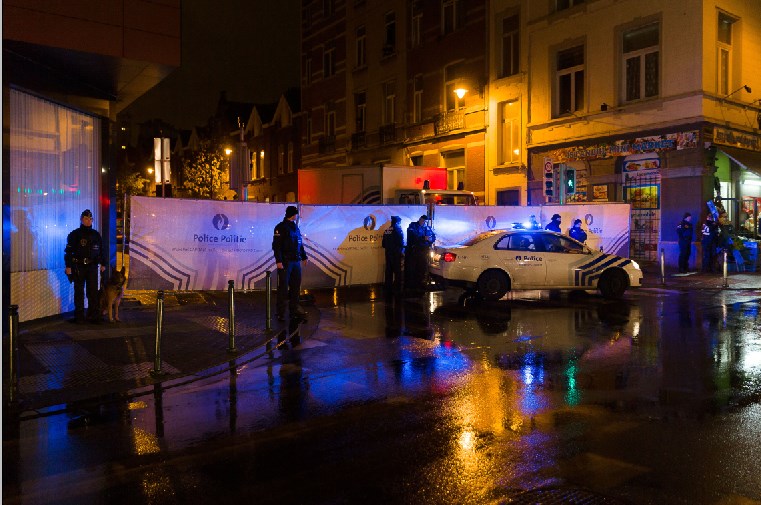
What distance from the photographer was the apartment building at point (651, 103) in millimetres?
20531

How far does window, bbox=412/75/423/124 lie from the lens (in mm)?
31250

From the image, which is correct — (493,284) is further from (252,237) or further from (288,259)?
(252,237)

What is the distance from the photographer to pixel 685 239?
2014 centimetres

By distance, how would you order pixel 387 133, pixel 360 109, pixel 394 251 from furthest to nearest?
pixel 360 109 → pixel 387 133 → pixel 394 251

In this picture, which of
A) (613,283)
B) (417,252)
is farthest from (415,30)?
(613,283)

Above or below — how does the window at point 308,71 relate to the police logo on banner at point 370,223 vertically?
above

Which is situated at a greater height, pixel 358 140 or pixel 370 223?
pixel 358 140

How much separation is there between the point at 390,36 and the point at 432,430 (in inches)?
1186

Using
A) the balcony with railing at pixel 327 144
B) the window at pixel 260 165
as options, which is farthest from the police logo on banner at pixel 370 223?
the window at pixel 260 165

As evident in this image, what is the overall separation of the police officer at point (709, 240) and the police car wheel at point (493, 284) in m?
9.17

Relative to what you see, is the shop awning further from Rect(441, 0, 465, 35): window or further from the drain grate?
the drain grate

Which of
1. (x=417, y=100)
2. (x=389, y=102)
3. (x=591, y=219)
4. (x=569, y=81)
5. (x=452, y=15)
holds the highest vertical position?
(x=452, y=15)

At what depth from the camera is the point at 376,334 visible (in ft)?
34.8

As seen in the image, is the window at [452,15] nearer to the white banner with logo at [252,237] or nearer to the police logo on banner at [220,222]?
the white banner with logo at [252,237]
